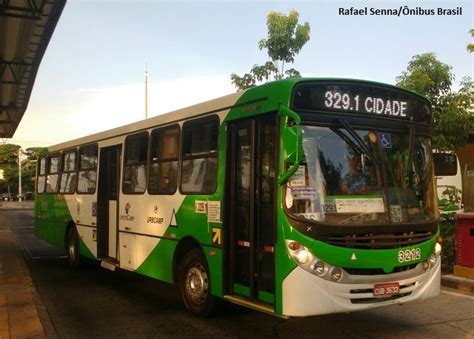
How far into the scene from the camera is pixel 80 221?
37.7ft

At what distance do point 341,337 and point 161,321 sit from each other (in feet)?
7.79

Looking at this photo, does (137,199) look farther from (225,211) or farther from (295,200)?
(295,200)

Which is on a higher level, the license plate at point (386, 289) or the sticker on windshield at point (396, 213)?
the sticker on windshield at point (396, 213)

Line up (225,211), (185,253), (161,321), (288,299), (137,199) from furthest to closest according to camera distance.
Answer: (137,199) < (185,253) < (161,321) < (225,211) < (288,299)

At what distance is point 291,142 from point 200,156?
222cm

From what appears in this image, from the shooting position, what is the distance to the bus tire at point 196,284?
699 cm

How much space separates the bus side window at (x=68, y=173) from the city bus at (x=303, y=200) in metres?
4.82

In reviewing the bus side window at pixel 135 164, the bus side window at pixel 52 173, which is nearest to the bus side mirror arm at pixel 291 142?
the bus side window at pixel 135 164

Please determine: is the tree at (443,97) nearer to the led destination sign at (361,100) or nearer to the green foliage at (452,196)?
the green foliage at (452,196)

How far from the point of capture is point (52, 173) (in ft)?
44.5

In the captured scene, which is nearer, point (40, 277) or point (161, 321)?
point (161, 321)

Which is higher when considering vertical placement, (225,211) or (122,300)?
(225,211)

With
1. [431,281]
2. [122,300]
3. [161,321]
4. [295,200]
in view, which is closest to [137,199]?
[122,300]

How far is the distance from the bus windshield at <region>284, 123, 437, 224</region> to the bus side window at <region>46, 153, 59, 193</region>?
9.16 metres
